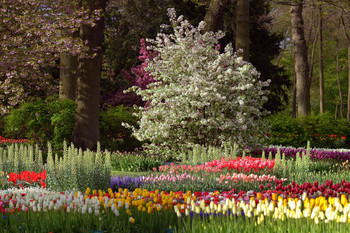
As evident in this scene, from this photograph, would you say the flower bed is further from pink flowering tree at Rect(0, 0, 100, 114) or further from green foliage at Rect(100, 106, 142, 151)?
green foliage at Rect(100, 106, 142, 151)

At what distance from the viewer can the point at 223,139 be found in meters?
12.8

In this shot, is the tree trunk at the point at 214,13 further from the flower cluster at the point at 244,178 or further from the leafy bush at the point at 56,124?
the flower cluster at the point at 244,178

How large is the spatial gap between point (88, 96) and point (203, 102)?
4188 millimetres

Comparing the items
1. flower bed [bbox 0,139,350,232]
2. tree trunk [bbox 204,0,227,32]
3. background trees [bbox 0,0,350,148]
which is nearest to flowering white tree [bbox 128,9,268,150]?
background trees [bbox 0,0,350,148]

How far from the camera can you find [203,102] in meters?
12.4

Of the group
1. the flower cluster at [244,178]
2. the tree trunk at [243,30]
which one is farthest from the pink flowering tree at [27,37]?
the flower cluster at [244,178]

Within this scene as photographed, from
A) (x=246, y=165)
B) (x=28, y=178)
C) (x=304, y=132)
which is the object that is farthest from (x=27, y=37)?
(x=304, y=132)

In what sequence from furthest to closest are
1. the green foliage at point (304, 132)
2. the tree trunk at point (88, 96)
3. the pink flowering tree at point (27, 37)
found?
the green foliage at point (304, 132), the tree trunk at point (88, 96), the pink flowering tree at point (27, 37)

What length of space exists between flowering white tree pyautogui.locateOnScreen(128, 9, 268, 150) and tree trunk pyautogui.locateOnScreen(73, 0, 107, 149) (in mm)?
1945

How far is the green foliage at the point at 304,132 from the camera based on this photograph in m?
19.7

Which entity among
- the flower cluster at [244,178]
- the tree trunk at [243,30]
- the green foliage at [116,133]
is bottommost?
the flower cluster at [244,178]

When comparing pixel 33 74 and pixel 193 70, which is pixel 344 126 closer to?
pixel 193 70

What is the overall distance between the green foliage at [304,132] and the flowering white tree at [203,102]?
6.30 m

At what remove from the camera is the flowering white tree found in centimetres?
1265
